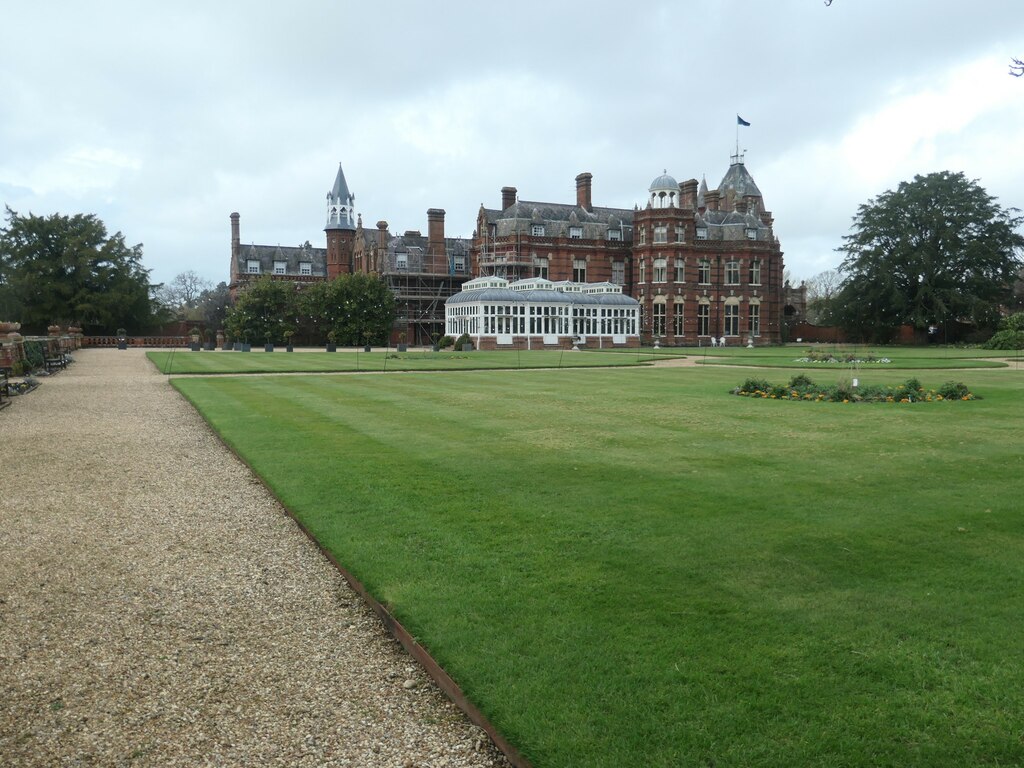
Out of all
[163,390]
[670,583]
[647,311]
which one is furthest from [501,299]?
[670,583]

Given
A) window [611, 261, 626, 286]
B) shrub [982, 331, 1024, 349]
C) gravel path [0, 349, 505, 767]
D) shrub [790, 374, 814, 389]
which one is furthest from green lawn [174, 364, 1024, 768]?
window [611, 261, 626, 286]

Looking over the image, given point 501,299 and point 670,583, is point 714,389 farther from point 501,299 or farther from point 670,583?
point 501,299

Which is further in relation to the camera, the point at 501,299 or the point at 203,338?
the point at 203,338

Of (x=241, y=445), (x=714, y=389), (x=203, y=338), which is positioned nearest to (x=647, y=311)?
(x=203, y=338)

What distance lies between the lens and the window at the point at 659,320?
62.7 metres

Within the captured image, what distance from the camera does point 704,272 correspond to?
207 feet

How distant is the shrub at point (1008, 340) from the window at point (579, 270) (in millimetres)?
30365

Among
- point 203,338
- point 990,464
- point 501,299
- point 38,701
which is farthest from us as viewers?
point 203,338

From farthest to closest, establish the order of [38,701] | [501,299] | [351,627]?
[501,299] → [351,627] → [38,701]

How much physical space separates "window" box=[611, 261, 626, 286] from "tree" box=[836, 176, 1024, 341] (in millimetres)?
17646

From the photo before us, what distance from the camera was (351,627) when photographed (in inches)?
196

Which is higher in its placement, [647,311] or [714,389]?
[647,311]

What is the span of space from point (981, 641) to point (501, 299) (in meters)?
52.5

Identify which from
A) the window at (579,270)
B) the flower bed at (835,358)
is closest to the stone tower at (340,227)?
the window at (579,270)
